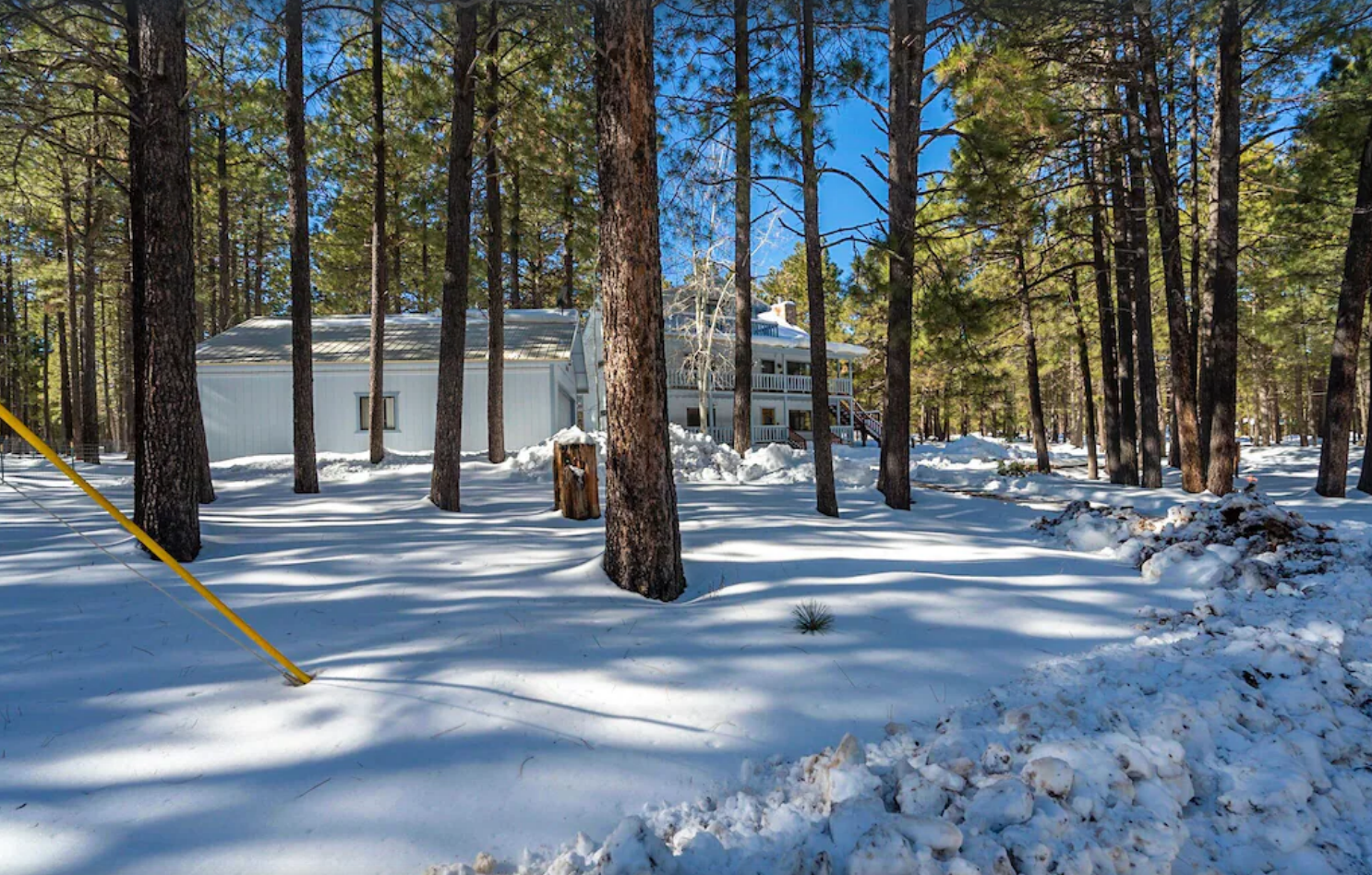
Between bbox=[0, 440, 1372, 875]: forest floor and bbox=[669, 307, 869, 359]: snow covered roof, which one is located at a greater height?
bbox=[669, 307, 869, 359]: snow covered roof

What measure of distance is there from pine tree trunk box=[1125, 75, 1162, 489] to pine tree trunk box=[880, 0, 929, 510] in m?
6.29

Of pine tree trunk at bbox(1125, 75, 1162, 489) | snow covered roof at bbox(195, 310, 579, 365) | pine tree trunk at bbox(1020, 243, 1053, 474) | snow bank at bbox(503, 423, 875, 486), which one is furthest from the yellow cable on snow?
pine tree trunk at bbox(1020, 243, 1053, 474)

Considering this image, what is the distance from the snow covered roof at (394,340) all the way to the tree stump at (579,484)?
12.1 m

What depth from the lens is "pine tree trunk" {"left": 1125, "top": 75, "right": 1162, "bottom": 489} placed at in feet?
41.3

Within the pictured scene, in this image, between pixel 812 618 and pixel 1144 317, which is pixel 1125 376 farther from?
pixel 812 618

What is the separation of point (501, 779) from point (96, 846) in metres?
1.31

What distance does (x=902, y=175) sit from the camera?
895cm

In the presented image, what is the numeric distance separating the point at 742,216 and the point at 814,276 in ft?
13.4

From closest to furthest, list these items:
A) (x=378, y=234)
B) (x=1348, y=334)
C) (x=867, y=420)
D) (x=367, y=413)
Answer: (x=1348, y=334)
(x=378, y=234)
(x=367, y=413)
(x=867, y=420)

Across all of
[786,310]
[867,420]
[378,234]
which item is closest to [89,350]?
[378,234]

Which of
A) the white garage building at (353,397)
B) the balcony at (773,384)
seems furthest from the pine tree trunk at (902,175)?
the balcony at (773,384)

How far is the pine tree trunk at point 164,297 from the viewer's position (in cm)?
541

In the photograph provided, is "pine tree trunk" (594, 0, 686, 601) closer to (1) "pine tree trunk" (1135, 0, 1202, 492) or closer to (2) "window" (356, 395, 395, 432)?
(1) "pine tree trunk" (1135, 0, 1202, 492)

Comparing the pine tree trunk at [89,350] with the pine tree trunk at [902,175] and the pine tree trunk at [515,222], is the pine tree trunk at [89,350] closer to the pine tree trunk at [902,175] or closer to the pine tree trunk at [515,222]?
the pine tree trunk at [515,222]
